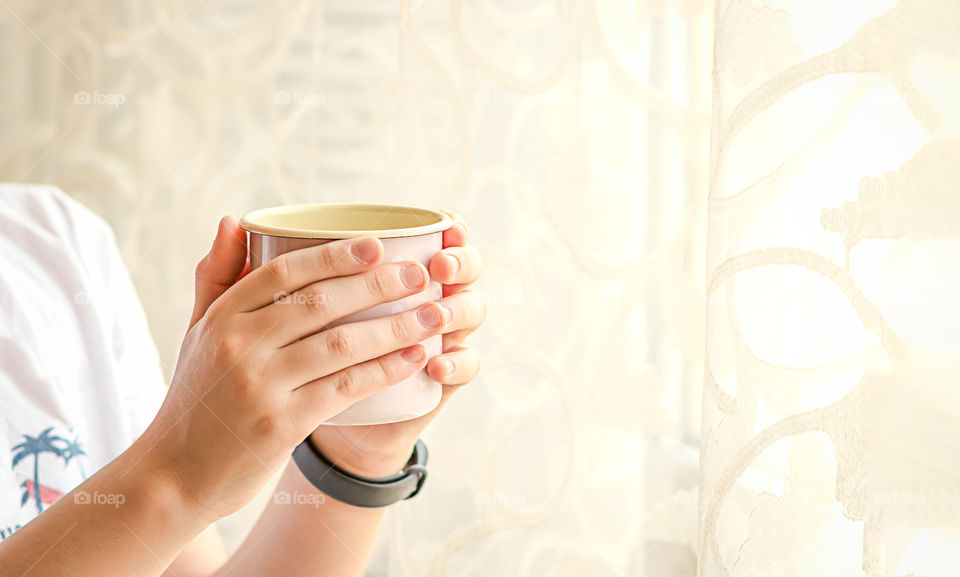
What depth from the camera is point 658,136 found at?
2.50 ft

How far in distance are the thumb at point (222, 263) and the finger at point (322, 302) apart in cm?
12

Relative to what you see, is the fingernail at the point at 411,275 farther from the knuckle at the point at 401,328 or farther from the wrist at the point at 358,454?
the wrist at the point at 358,454

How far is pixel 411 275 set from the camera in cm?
44

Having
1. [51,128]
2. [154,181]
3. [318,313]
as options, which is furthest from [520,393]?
[51,128]

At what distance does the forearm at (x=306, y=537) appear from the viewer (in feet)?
2.08

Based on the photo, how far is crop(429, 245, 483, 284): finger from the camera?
46 centimetres

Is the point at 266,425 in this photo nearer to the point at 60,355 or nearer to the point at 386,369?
the point at 386,369

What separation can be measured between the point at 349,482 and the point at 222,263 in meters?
0.22

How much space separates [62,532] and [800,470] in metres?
0.52

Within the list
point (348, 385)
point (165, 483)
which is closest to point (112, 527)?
point (165, 483)

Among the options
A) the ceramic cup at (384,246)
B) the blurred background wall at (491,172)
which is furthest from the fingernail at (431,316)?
the blurred background wall at (491,172)

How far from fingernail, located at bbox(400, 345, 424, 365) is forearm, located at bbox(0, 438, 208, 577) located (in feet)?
0.52

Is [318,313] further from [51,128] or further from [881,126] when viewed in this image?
[51,128]

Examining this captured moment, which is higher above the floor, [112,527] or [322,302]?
[322,302]
